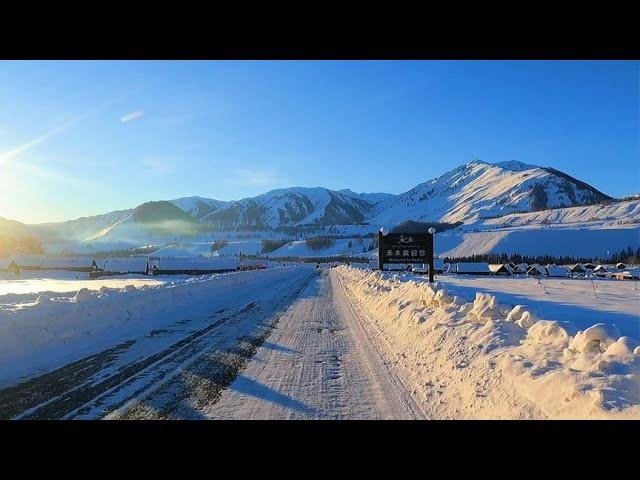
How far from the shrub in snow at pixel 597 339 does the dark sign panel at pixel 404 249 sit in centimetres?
2399

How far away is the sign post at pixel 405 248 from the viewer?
30.0 m

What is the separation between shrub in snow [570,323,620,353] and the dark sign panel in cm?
2399

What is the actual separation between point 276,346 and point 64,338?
4.81 m

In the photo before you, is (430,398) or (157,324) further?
(157,324)

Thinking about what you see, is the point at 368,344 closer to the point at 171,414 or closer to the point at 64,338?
the point at 171,414

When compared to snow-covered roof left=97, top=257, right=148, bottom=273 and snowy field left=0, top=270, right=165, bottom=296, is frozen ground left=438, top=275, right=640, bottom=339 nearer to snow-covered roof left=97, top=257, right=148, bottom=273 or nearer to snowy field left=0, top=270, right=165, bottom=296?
snowy field left=0, top=270, right=165, bottom=296

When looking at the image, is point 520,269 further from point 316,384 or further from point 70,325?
point 316,384

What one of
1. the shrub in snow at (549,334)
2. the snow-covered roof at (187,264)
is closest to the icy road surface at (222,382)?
the shrub in snow at (549,334)

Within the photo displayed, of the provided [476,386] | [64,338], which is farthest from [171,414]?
[64,338]

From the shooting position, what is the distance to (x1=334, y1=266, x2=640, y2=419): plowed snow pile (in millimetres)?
4629

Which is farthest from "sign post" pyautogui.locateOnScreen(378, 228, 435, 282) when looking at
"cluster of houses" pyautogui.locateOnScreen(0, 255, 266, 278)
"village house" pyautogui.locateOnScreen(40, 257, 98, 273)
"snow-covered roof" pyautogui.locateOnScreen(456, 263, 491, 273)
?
"village house" pyautogui.locateOnScreen(40, 257, 98, 273)

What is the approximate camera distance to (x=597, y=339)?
577cm
